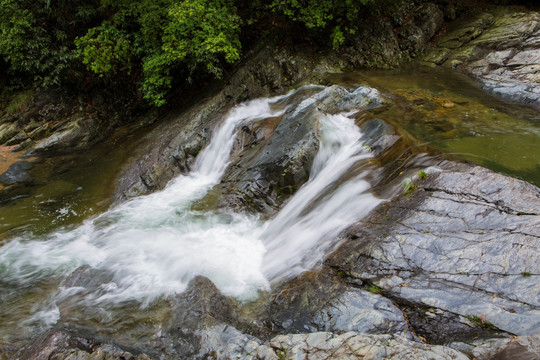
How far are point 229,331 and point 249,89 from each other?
7.64 metres

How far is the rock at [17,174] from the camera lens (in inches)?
376

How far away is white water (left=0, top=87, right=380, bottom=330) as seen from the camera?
560 cm

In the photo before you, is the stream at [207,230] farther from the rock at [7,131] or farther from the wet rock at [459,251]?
the rock at [7,131]

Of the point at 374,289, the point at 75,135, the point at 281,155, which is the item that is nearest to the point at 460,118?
the point at 281,155

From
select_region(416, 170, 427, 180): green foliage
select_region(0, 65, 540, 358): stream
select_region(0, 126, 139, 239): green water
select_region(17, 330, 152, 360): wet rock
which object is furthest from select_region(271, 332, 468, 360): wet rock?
select_region(0, 126, 139, 239): green water

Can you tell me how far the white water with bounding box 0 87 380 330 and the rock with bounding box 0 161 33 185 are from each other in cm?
319

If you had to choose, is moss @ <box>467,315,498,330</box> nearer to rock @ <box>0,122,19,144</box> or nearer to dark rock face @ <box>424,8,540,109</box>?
dark rock face @ <box>424,8,540,109</box>

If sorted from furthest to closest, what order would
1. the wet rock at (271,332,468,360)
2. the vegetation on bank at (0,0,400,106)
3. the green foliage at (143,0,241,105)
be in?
the vegetation on bank at (0,0,400,106)
the green foliage at (143,0,241,105)
the wet rock at (271,332,468,360)

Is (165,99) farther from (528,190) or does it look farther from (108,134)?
(528,190)

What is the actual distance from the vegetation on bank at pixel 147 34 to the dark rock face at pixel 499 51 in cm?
285

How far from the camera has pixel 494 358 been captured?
3158 mm

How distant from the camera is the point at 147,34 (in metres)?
10.3

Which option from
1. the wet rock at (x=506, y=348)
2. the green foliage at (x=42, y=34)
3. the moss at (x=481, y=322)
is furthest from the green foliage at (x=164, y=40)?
the wet rock at (x=506, y=348)

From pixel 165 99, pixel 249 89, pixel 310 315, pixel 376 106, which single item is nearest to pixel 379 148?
pixel 376 106
